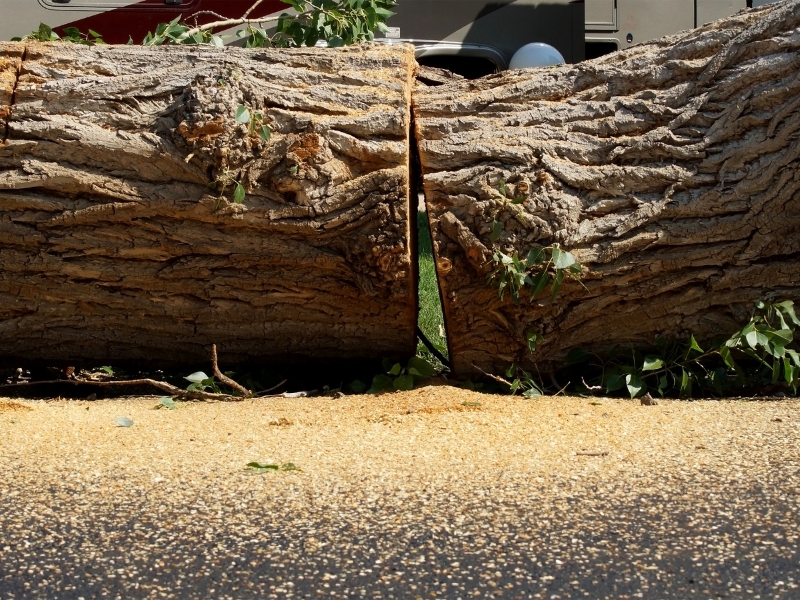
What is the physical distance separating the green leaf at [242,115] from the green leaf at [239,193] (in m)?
0.22

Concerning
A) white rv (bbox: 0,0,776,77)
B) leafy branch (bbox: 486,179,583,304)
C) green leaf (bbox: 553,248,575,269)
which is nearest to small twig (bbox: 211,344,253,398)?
leafy branch (bbox: 486,179,583,304)

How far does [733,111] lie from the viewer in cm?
328

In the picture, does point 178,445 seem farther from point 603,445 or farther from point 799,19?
point 799,19

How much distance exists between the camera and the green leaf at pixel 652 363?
3.31 m

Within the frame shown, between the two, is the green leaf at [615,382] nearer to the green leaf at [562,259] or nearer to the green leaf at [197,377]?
the green leaf at [562,259]

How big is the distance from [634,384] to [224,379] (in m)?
1.50

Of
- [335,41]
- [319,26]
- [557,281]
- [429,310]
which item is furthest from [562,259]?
[429,310]

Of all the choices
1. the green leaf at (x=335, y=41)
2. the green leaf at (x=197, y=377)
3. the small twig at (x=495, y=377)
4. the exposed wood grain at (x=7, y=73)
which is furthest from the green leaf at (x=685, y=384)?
the exposed wood grain at (x=7, y=73)

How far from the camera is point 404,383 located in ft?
11.2

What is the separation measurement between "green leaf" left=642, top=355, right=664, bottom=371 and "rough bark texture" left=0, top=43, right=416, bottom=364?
87 cm

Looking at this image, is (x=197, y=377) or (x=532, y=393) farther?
(x=197, y=377)

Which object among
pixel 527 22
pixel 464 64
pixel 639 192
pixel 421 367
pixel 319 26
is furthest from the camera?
pixel 464 64

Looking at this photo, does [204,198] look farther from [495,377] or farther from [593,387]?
[593,387]

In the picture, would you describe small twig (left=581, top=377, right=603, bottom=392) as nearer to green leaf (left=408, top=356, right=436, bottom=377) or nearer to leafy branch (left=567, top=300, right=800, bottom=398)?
leafy branch (left=567, top=300, right=800, bottom=398)
